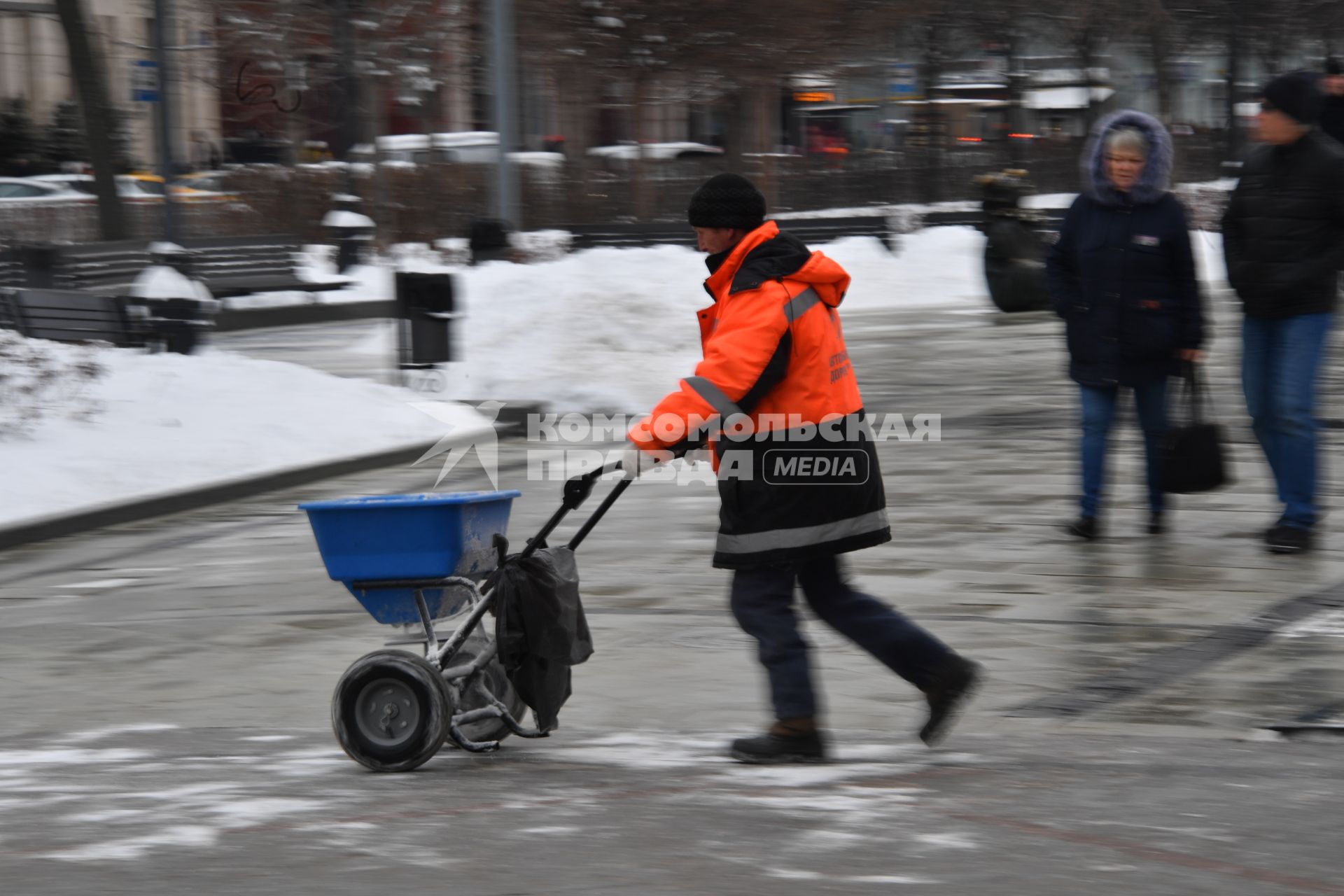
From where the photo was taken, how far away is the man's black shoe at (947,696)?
526cm

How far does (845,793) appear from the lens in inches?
191

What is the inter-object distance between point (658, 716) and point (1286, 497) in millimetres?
3473

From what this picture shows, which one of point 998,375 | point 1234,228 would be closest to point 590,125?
point 998,375

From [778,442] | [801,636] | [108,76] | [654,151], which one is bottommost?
[801,636]

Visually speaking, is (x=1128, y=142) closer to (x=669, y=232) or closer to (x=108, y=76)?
(x=669, y=232)

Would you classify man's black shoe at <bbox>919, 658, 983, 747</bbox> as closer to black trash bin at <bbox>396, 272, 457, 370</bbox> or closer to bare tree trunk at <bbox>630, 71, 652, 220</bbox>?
black trash bin at <bbox>396, 272, 457, 370</bbox>

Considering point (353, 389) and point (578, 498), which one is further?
point (353, 389)

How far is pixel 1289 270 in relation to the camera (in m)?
7.71

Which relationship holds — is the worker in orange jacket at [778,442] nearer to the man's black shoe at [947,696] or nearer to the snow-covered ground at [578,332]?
the man's black shoe at [947,696]

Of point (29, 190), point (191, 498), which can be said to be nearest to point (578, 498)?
point (191, 498)

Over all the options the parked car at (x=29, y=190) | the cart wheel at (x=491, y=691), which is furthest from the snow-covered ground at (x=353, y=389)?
the parked car at (x=29, y=190)

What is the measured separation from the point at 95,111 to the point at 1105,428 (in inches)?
872

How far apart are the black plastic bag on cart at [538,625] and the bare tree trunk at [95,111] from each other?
76.3 feet

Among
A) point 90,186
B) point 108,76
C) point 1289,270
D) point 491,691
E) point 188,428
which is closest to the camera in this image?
point 491,691
